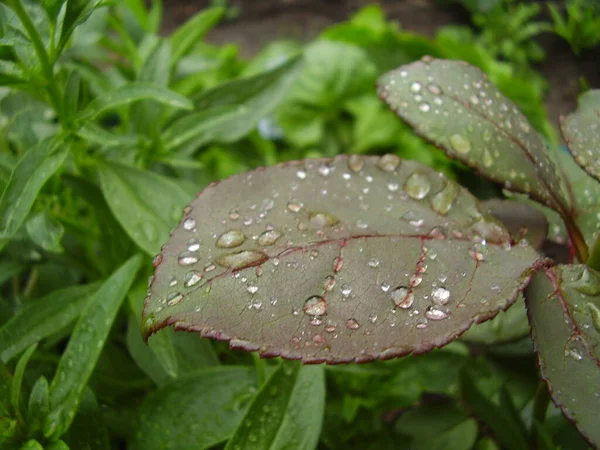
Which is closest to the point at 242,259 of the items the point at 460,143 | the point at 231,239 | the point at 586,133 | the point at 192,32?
the point at 231,239

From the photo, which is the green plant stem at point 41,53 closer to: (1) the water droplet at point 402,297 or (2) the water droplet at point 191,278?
(2) the water droplet at point 191,278

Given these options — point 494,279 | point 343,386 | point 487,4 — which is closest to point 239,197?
point 494,279

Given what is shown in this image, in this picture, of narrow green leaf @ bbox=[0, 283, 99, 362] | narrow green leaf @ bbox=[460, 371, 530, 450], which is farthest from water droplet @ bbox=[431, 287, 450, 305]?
narrow green leaf @ bbox=[0, 283, 99, 362]

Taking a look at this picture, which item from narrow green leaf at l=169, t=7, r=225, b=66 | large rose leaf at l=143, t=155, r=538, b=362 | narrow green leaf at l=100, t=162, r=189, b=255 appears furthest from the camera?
narrow green leaf at l=169, t=7, r=225, b=66

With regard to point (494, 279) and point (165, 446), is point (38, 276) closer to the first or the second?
point (165, 446)

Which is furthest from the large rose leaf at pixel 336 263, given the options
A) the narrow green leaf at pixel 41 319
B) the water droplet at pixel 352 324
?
the narrow green leaf at pixel 41 319

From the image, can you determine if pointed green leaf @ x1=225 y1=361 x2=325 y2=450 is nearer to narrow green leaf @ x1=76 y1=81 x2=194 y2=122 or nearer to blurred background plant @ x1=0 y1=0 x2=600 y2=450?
blurred background plant @ x1=0 y1=0 x2=600 y2=450
